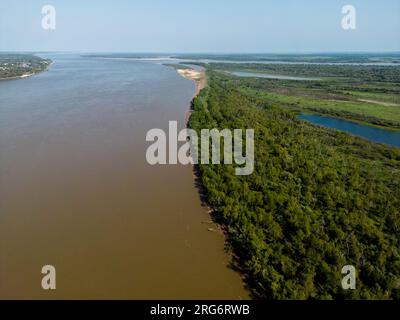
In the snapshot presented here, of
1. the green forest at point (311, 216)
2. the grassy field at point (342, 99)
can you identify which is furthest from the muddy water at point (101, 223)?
the grassy field at point (342, 99)

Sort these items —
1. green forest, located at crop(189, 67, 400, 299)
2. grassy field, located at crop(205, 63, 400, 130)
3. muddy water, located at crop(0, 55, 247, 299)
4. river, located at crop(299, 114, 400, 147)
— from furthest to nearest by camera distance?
grassy field, located at crop(205, 63, 400, 130) → river, located at crop(299, 114, 400, 147) → muddy water, located at crop(0, 55, 247, 299) → green forest, located at crop(189, 67, 400, 299)

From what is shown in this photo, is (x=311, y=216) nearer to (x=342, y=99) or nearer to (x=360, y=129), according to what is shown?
(x=360, y=129)

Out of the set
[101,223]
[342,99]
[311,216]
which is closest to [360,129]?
[342,99]

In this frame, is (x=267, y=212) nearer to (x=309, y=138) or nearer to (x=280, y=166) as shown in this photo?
(x=280, y=166)

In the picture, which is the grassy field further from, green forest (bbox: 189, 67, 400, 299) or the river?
green forest (bbox: 189, 67, 400, 299)

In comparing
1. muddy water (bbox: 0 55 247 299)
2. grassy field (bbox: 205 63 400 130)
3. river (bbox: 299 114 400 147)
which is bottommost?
muddy water (bbox: 0 55 247 299)

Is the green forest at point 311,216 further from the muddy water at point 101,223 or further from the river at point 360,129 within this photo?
the river at point 360,129

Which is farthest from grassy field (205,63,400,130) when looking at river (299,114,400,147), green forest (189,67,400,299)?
green forest (189,67,400,299)
